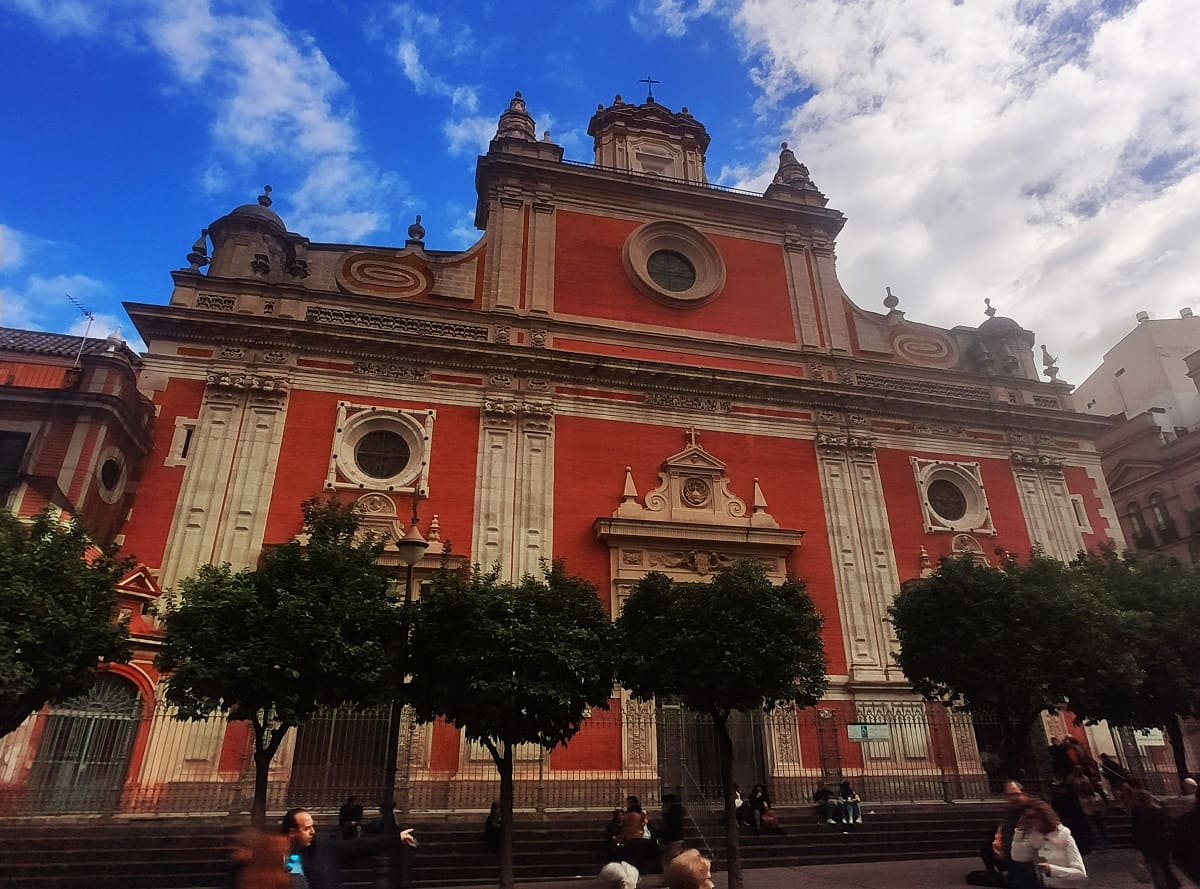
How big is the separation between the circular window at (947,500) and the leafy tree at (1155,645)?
4.91 metres

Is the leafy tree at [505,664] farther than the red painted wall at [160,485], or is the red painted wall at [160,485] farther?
the red painted wall at [160,485]

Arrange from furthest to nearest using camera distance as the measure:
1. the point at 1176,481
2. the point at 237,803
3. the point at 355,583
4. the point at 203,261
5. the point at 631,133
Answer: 1. the point at 1176,481
2. the point at 631,133
3. the point at 203,261
4. the point at 237,803
5. the point at 355,583

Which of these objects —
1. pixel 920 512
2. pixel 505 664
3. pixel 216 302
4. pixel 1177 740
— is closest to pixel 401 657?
pixel 505 664

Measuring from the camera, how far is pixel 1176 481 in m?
28.8

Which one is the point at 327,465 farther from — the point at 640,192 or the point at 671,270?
the point at 640,192

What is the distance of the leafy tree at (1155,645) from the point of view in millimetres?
14945

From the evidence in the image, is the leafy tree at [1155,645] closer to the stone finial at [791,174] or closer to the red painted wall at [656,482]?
the red painted wall at [656,482]

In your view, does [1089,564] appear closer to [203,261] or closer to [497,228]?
[497,228]

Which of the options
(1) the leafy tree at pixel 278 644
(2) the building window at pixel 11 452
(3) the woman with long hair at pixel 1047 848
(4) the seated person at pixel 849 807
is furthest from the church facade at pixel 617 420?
(3) the woman with long hair at pixel 1047 848

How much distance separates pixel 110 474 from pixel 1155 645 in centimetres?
2218

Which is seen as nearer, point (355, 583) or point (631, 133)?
point (355, 583)

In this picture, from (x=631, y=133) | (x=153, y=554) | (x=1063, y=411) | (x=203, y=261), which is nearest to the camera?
(x=153, y=554)

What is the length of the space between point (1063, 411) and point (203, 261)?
25551mm

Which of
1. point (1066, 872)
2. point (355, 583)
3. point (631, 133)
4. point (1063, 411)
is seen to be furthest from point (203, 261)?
point (1063, 411)
